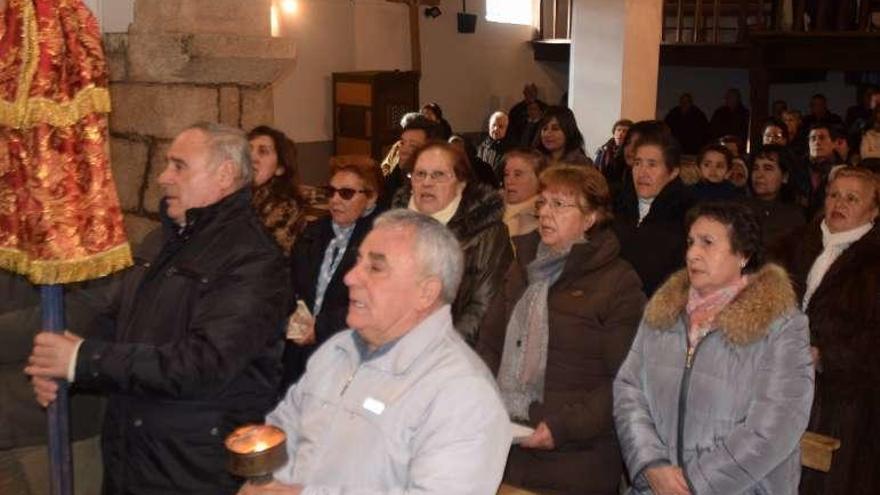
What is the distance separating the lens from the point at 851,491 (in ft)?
13.7

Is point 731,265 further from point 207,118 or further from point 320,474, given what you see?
point 207,118

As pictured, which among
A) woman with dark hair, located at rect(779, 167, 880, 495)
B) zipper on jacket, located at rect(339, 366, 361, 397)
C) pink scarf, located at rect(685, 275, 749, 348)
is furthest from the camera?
woman with dark hair, located at rect(779, 167, 880, 495)

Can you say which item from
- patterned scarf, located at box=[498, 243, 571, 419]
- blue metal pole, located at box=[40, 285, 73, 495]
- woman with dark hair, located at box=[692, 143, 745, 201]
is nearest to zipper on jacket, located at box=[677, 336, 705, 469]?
patterned scarf, located at box=[498, 243, 571, 419]

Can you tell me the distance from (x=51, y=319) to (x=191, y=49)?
1975 mm

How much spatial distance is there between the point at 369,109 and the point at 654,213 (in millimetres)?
8434

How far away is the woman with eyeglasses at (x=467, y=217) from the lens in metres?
3.72

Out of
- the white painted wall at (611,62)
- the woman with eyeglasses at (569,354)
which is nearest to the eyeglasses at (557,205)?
the woman with eyeglasses at (569,354)

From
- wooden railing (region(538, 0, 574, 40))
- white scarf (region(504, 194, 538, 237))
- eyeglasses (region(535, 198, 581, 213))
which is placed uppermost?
wooden railing (region(538, 0, 574, 40))

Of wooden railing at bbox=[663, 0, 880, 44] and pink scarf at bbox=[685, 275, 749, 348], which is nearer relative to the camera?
pink scarf at bbox=[685, 275, 749, 348]

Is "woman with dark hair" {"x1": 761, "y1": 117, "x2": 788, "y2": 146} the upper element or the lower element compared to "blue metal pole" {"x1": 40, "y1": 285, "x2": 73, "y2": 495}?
upper

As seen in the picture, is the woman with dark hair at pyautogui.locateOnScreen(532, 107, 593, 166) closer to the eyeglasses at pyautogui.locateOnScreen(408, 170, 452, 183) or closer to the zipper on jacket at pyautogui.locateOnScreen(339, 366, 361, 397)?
the eyeglasses at pyautogui.locateOnScreen(408, 170, 452, 183)

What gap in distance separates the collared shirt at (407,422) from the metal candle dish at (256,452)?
0.13 metres

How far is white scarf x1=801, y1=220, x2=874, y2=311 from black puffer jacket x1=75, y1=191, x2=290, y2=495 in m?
2.41

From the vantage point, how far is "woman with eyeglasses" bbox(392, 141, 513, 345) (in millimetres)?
3725
